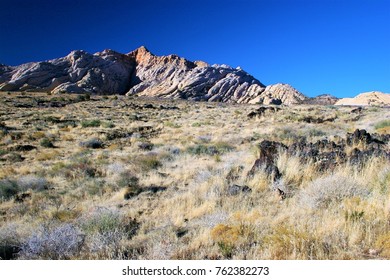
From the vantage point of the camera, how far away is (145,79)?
366 feet

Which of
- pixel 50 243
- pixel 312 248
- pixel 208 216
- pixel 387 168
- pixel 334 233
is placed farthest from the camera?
pixel 387 168

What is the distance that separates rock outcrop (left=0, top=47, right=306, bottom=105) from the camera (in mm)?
87000

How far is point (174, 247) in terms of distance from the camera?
175 inches

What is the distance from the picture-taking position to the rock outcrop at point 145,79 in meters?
87.0

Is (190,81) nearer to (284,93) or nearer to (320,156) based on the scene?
(284,93)

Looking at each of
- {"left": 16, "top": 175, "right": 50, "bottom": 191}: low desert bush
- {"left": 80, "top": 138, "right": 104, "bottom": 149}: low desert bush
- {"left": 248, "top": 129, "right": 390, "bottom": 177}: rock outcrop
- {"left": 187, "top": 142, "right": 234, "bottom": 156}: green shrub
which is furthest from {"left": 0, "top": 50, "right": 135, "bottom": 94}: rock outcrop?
{"left": 248, "top": 129, "right": 390, "bottom": 177}: rock outcrop

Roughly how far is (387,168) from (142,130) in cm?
1659

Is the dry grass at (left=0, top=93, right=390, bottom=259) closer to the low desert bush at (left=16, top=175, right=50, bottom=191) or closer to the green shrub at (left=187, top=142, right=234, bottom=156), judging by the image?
the low desert bush at (left=16, top=175, right=50, bottom=191)

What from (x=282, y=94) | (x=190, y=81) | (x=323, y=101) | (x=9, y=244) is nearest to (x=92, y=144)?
(x=9, y=244)
